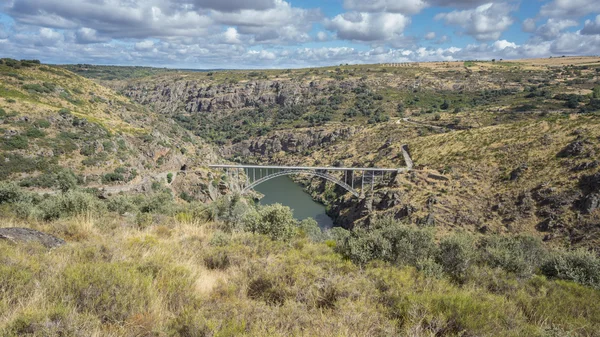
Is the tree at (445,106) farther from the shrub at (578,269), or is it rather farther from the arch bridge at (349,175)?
the shrub at (578,269)

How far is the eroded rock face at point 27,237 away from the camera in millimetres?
4395

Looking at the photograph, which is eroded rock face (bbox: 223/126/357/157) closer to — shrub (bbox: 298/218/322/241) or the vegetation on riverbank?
shrub (bbox: 298/218/322/241)

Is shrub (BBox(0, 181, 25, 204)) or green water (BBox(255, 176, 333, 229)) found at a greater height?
shrub (BBox(0, 181, 25, 204))

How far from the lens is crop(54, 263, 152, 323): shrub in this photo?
9.41 ft

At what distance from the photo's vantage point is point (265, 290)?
389 cm

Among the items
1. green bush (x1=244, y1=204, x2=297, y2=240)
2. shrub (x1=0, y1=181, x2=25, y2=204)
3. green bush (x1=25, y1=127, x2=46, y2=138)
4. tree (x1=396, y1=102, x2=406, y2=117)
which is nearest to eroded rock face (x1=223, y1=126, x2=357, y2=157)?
tree (x1=396, y1=102, x2=406, y2=117)

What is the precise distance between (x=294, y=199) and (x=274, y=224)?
206ft

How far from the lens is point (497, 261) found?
675 cm

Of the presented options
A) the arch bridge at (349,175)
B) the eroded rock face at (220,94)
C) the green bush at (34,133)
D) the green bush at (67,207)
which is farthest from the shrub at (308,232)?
the eroded rock face at (220,94)

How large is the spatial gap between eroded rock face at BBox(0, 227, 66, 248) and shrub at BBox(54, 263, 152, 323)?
1.73 meters

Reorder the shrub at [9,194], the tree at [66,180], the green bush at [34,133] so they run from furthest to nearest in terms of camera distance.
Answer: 1. the green bush at [34,133]
2. the tree at [66,180]
3. the shrub at [9,194]

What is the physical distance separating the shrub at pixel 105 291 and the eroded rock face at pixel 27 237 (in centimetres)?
173

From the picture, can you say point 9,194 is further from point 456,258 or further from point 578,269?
point 578,269

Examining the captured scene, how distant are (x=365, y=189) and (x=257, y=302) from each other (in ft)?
164
